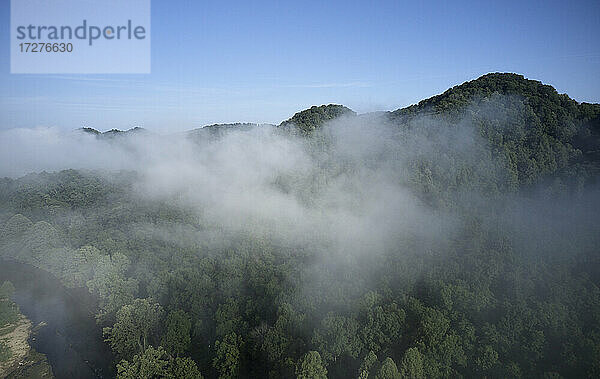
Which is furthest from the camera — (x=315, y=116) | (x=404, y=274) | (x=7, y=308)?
(x=315, y=116)

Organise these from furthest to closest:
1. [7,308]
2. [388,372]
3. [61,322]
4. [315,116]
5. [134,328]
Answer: [315,116], [61,322], [7,308], [134,328], [388,372]

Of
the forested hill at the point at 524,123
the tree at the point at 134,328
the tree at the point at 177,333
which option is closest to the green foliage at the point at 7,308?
the tree at the point at 134,328

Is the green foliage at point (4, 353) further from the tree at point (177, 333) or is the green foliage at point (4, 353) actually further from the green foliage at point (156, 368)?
the green foliage at point (156, 368)

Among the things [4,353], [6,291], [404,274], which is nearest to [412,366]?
Answer: [404,274]

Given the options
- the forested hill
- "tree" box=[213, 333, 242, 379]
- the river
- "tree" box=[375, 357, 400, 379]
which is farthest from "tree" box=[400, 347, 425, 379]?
the forested hill

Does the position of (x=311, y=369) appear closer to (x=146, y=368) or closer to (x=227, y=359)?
(x=227, y=359)

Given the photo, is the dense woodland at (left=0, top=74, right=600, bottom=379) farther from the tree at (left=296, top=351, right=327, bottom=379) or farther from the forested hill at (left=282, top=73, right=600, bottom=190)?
the forested hill at (left=282, top=73, right=600, bottom=190)

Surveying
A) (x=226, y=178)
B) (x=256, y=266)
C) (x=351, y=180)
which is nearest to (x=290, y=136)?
(x=226, y=178)
